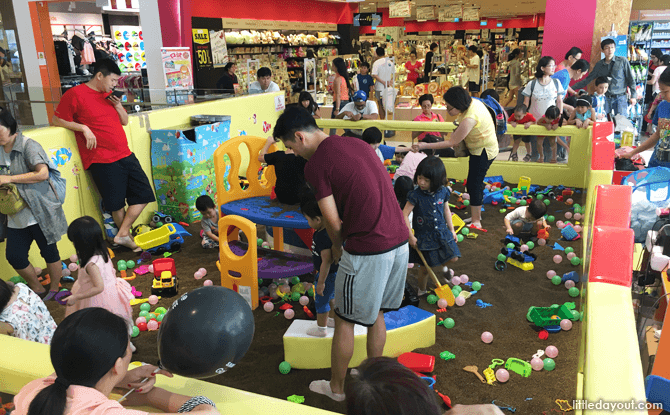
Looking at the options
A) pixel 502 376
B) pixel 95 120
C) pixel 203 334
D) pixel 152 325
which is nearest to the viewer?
pixel 203 334

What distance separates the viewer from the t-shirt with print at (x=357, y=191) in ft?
7.34

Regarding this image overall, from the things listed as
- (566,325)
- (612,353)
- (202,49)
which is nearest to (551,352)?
(566,325)

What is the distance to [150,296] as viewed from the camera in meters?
4.01

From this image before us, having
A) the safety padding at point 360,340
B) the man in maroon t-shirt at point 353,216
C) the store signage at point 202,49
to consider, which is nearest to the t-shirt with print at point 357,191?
the man in maroon t-shirt at point 353,216

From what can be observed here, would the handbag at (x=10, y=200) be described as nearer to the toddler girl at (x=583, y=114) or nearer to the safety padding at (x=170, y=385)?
the safety padding at (x=170, y=385)

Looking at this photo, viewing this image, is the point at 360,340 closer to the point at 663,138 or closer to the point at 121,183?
the point at 121,183

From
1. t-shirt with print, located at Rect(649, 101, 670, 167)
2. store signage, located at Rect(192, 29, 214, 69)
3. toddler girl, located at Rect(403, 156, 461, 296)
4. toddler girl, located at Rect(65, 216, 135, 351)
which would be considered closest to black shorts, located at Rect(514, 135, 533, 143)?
t-shirt with print, located at Rect(649, 101, 670, 167)

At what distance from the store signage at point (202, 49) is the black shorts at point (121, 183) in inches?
290

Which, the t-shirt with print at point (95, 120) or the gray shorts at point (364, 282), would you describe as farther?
the t-shirt with print at point (95, 120)

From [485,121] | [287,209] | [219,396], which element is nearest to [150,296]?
[287,209]

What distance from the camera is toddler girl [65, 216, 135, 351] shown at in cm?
271

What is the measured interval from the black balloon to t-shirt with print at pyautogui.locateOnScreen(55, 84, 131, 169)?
11.7ft

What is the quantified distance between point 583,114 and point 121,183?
5627mm

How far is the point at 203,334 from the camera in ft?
5.08
